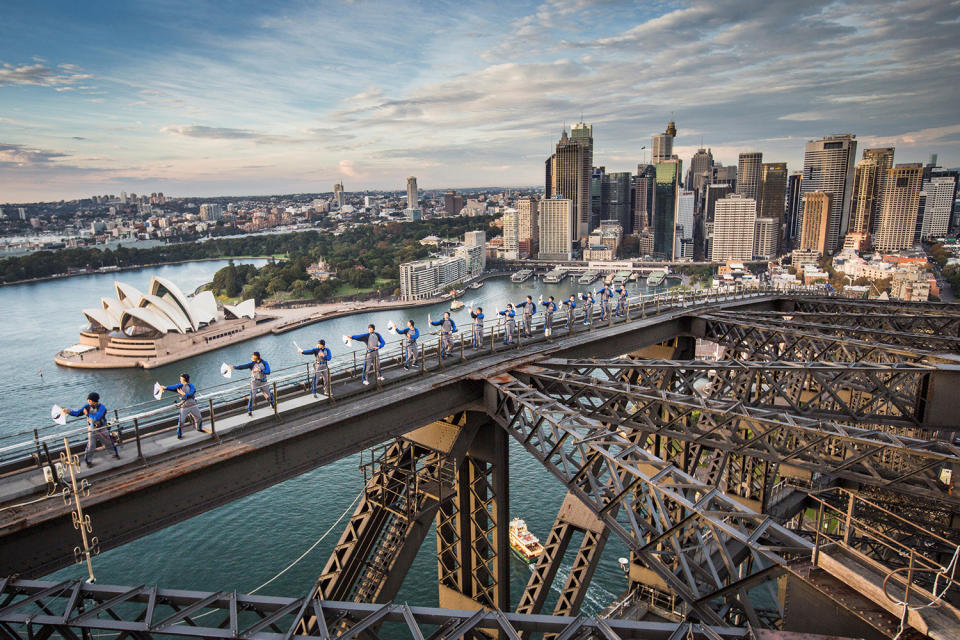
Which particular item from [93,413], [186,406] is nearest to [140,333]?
[186,406]

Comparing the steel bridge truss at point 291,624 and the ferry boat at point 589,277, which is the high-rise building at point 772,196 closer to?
the ferry boat at point 589,277

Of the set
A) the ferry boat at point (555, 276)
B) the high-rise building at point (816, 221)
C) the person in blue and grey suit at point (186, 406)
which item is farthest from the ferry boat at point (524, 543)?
the high-rise building at point (816, 221)

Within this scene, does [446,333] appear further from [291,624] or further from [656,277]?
[656,277]

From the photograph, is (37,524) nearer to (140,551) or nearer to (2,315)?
(140,551)

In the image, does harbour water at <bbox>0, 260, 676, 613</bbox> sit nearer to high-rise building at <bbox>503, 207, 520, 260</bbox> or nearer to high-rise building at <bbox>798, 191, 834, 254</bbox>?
high-rise building at <bbox>503, 207, 520, 260</bbox>

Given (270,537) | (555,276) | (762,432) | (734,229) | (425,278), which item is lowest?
(555,276)

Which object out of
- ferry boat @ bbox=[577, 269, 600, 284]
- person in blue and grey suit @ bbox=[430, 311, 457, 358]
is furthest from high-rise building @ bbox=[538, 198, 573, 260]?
person in blue and grey suit @ bbox=[430, 311, 457, 358]

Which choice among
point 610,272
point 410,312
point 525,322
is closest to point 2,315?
point 410,312
